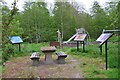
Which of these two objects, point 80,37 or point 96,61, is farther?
point 80,37

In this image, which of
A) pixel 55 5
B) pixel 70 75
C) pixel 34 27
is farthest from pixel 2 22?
pixel 34 27

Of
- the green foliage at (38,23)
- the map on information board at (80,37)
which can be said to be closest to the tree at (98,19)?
the map on information board at (80,37)

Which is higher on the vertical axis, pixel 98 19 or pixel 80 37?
pixel 98 19

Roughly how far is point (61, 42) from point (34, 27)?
2.41 feet

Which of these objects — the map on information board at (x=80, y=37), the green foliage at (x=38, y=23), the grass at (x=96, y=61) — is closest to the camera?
the grass at (x=96, y=61)

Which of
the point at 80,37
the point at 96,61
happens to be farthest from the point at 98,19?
the point at 80,37

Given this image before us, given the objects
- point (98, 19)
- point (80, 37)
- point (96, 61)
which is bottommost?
point (96, 61)

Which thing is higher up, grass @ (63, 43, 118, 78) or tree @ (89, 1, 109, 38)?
tree @ (89, 1, 109, 38)

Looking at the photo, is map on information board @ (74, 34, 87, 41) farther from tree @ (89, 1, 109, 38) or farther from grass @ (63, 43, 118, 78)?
tree @ (89, 1, 109, 38)

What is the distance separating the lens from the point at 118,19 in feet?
5.90

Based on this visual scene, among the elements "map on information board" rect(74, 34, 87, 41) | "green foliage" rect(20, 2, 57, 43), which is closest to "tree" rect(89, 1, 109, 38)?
"map on information board" rect(74, 34, 87, 41)

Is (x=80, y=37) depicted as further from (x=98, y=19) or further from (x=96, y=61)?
(x=96, y=61)

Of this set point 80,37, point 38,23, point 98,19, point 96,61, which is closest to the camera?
point 96,61

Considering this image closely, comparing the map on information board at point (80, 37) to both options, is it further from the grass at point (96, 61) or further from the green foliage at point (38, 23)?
the green foliage at point (38, 23)
